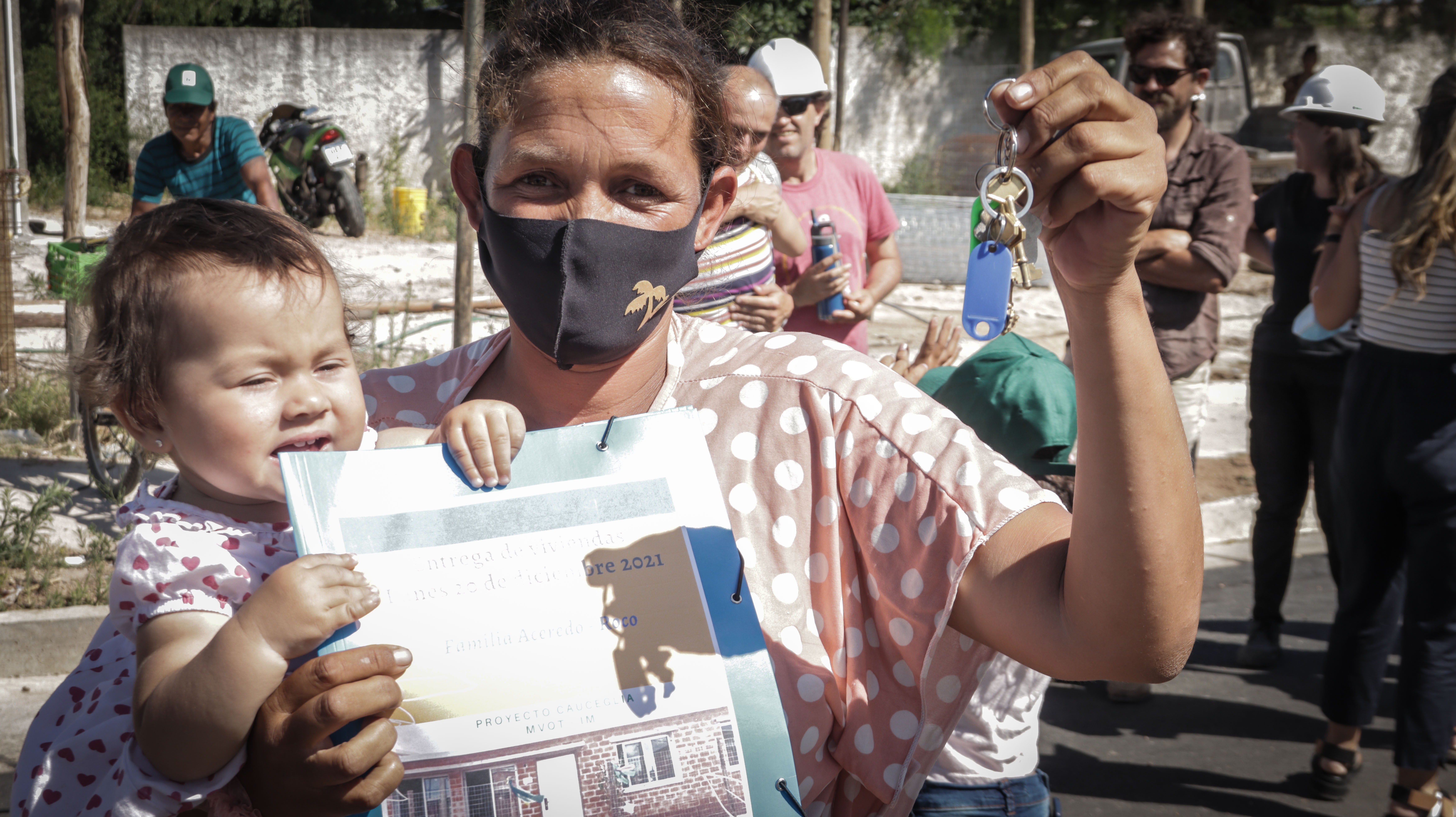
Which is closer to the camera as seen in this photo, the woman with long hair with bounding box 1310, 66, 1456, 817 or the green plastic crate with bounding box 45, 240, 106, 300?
the woman with long hair with bounding box 1310, 66, 1456, 817

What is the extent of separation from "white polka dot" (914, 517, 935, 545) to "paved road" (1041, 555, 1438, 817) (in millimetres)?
2681

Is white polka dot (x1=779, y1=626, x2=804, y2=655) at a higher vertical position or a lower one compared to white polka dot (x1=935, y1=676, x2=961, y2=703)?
higher

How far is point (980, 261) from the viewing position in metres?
1.16

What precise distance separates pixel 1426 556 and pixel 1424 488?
21cm

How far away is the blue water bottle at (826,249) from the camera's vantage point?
13.0 feet

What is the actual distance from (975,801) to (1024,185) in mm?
1475

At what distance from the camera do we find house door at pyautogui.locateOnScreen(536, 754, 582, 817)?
115 cm

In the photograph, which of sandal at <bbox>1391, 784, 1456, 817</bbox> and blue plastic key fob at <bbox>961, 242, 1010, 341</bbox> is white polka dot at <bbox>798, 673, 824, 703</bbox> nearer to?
blue plastic key fob at <bbox>961, 242, 1010, 341</bbox>

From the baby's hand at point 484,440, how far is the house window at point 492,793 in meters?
0.33

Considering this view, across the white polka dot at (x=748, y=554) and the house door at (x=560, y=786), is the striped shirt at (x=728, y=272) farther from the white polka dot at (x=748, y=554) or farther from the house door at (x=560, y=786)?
the house door at (x=560, y=786)

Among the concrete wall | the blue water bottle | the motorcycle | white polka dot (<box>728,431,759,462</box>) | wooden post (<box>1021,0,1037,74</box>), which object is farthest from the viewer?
the concrete wall

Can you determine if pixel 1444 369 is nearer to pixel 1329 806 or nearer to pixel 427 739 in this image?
pixel 1329 806

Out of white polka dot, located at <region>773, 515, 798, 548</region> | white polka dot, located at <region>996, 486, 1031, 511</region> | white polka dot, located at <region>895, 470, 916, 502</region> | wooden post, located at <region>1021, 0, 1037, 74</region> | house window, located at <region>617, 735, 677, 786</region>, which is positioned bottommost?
house window, located at <region>617, 735, 677, 786</region>

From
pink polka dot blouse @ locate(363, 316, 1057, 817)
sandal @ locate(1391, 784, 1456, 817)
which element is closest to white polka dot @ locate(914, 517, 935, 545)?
pink polka dot blouse @ locate(363, 316, 1057, 817)
